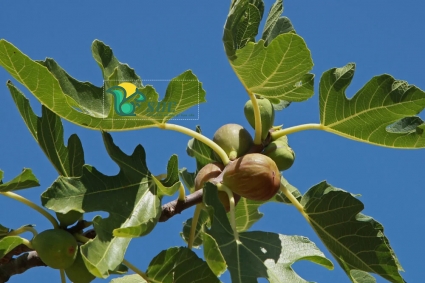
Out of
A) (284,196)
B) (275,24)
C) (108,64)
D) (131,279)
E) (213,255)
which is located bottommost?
(213,255)

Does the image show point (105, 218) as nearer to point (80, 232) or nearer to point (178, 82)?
point (80, 232)

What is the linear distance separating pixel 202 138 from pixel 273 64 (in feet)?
1.26

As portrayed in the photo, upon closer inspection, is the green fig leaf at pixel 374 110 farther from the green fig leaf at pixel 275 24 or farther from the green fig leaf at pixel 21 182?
the green fig leaf at pixel 21 182

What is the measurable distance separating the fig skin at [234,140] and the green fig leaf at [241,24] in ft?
0.98

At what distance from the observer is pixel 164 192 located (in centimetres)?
190

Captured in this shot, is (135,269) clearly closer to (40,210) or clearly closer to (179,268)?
(179,268)

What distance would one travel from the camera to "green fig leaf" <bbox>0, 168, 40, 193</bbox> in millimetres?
1989

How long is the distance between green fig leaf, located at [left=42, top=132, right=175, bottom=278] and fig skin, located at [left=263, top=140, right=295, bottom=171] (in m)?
0.44

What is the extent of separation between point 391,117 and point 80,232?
1.13 metres

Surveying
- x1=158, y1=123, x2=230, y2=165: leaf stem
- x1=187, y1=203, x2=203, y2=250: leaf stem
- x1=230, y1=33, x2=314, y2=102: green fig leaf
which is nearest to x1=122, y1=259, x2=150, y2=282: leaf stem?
x1=187, y1=203, x2=203, y2=250: leaf stem

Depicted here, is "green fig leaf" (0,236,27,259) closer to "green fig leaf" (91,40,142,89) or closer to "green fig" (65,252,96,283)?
"green fig" (65,252,96,283)

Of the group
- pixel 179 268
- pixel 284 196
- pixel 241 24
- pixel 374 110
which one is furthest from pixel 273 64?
pixel 179 268

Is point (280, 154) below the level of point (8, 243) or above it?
above

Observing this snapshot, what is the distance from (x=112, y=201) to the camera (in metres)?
2.00
